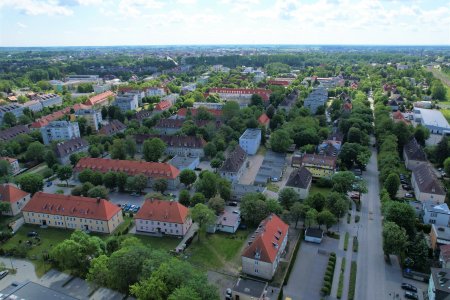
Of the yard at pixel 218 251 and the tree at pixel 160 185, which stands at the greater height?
the tree at pixel 160 185

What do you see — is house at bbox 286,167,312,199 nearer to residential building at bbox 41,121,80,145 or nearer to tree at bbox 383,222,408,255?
tree at bbox 383,222,408,255

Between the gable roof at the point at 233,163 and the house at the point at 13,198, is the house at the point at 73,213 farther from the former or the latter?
the gable roof at the point at 233,163

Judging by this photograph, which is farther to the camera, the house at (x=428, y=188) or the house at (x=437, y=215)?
the house at (x=428, y=188)

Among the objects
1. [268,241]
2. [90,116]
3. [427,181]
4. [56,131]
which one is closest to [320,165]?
[427,181]

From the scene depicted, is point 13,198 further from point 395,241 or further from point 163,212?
point 395,241

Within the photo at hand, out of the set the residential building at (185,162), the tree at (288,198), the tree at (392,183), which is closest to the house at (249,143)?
the residential building at (185,162)

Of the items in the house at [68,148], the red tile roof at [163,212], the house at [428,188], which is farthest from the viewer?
the house at [68,148]

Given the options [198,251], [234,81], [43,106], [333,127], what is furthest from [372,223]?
[234,81]

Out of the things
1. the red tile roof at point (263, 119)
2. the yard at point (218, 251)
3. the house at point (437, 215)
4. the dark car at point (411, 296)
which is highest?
the red tile roof at point (263, 119)
